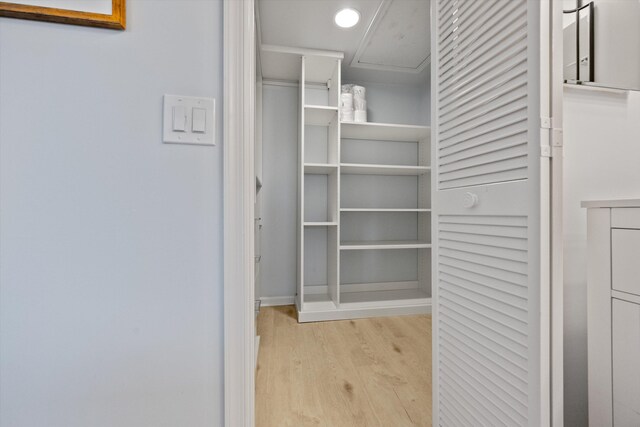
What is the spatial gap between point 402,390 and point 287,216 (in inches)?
68.2

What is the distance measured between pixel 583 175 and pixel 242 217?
1.20 meters

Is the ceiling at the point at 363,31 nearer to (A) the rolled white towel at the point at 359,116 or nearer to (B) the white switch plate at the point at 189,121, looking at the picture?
(A) the rolled white towel at the point at 359,116

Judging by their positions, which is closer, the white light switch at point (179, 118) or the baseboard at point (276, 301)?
the white light switch at point (179, 118)

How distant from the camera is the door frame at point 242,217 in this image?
Result: 71 cm

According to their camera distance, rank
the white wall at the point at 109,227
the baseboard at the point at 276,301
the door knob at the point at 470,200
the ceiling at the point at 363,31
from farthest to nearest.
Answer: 1. the baseboard at the point at 276,301
2. the ceiling at the point at 363,31
3. the door knob at the point at 470,200
4. the white wall at the point at 109,227

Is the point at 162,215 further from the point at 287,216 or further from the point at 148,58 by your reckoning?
the point at 287,216

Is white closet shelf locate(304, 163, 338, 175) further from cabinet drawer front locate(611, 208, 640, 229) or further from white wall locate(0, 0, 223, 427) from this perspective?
cabinet drawer front locate(611, 208, 640, 229)

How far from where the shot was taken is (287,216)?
2.76 meters

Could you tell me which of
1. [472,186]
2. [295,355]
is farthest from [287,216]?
[472,186]

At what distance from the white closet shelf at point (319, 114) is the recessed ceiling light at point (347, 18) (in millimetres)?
565

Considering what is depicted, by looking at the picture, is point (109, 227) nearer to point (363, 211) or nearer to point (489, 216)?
point (489, 216)

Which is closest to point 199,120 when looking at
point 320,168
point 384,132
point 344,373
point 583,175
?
point 583,175

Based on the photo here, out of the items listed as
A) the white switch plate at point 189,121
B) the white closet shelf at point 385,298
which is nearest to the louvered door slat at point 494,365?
the white switch plate at point 189,121

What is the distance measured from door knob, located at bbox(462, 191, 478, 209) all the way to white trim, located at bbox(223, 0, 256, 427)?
677 mm
